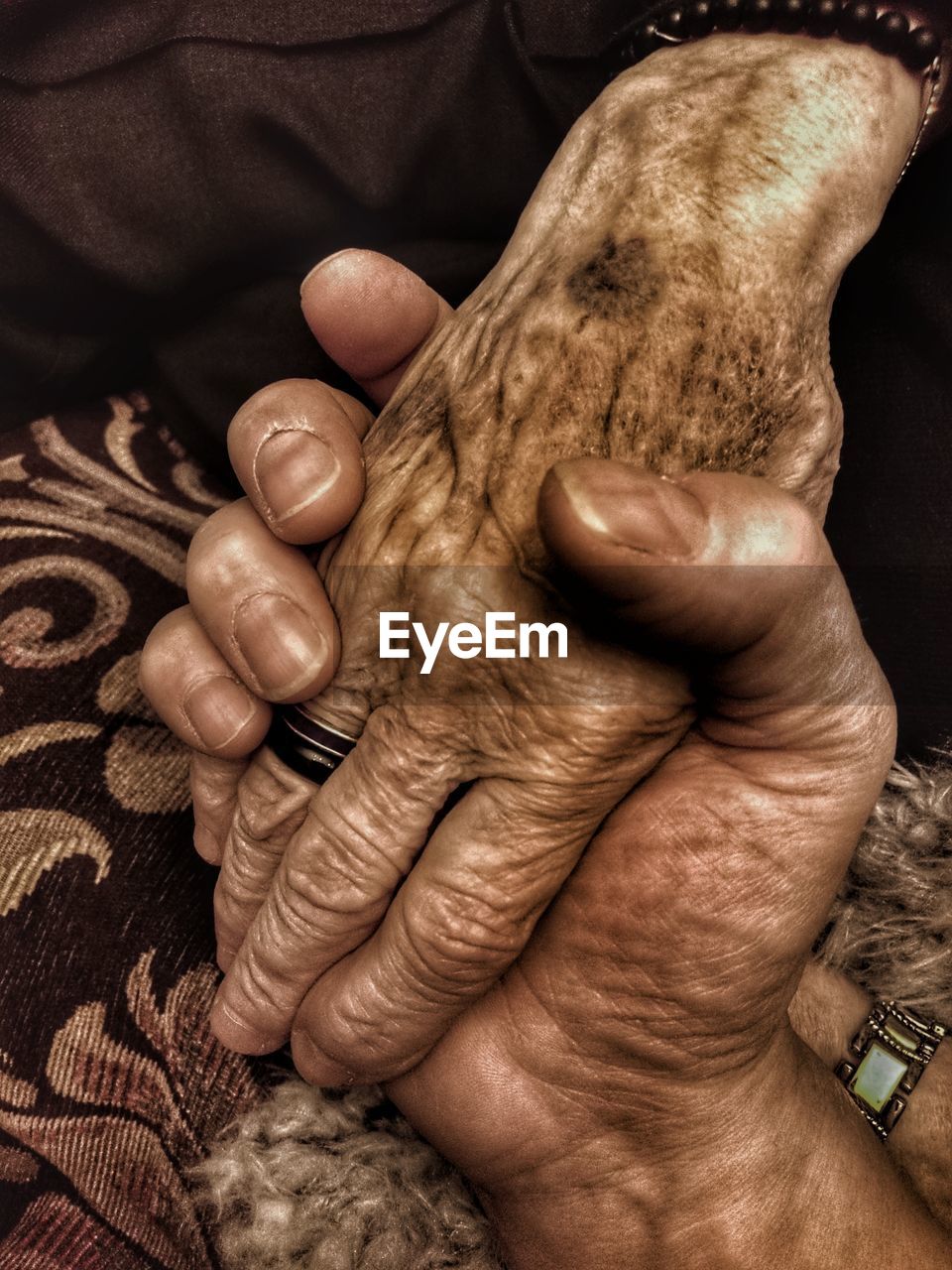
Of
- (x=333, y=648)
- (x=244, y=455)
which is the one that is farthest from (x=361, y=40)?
(x=333, y=648)

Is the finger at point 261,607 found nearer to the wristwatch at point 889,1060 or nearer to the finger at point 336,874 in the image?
the finger at point 336,874

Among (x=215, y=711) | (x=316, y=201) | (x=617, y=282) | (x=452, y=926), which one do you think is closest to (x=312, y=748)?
(x=215, y=711)

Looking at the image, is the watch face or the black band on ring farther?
the watch face

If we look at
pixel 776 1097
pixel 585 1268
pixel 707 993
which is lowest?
pixel 585 1268

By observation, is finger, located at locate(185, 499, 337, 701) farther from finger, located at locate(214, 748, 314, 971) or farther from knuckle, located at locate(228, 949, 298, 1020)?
knuckle, located at locate(228, 949, 298, 1020)

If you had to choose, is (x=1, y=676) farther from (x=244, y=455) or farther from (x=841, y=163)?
(x=841, y=163)

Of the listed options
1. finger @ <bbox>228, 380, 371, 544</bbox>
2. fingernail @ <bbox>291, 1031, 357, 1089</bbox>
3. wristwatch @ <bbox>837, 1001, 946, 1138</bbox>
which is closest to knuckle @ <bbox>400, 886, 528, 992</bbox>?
fingernail @ <bbox>291, 1031, 357, 1089</bbox>

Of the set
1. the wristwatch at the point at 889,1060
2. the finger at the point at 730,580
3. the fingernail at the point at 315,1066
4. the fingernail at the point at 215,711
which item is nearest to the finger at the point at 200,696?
the fingernail at the point at 215,711
